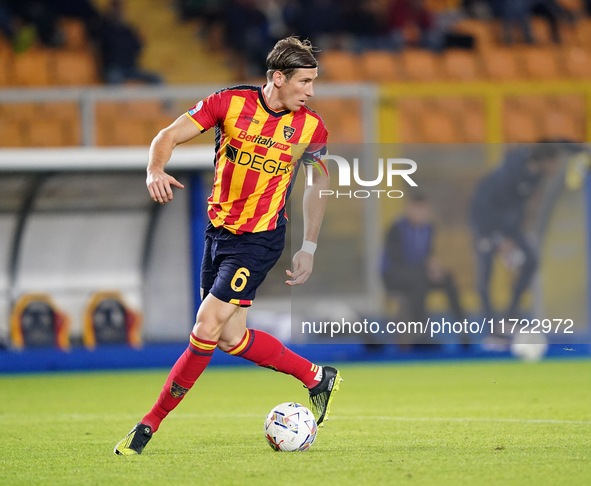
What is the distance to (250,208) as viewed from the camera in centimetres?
472

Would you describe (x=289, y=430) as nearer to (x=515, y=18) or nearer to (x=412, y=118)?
(x=412, y=118)

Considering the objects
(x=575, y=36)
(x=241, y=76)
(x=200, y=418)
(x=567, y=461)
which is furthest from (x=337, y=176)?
(x=575, y=36)

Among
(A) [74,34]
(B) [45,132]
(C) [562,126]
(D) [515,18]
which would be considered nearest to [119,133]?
(B) [45,132]

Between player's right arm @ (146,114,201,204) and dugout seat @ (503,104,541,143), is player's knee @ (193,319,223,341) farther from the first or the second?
dugout seat @ (503,104,541,143)

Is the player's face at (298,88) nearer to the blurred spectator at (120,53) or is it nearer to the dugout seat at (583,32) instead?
the blurred spectator at (120,53)

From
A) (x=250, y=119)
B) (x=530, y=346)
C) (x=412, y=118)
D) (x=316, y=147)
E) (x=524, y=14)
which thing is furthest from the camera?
(x=524, y=14)

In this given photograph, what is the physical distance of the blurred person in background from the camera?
371 inches

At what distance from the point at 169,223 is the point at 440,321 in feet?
9.48

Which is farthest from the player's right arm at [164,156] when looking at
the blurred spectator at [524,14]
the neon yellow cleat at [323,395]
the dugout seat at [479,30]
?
the blurred spectator at [524,14]

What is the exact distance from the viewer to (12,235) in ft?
31.1

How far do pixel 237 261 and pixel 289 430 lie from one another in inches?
33.0

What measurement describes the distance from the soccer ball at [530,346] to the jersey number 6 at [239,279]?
17.6 ft

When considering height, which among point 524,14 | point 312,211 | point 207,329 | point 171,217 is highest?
point 524,14

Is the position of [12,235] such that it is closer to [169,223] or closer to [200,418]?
[169,223]
